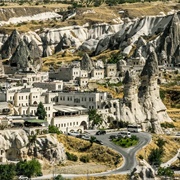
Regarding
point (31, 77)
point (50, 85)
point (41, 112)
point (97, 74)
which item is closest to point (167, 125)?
point (50, 85)

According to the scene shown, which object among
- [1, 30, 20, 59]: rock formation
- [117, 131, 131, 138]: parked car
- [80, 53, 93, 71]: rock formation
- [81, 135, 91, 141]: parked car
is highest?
[81, 135, 91, 141]: parked car

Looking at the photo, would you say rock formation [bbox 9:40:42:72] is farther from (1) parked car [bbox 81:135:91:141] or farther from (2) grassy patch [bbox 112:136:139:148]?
(2) grassy patch [bbox 112:136:139:148]

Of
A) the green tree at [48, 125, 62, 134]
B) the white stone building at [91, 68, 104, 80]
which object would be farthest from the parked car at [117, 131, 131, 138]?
the white stone building at [91, 68, 104, 80]

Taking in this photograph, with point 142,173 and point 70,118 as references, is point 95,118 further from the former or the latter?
point 142,173

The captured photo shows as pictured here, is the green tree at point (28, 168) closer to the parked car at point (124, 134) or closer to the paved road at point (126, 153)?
the paved road at point (126, 153)

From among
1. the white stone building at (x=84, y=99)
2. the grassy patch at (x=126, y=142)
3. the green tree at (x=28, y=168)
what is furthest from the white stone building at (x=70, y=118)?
the green tree at (x=28, y=168)

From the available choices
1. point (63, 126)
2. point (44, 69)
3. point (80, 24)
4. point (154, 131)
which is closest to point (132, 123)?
point (154, 131)
